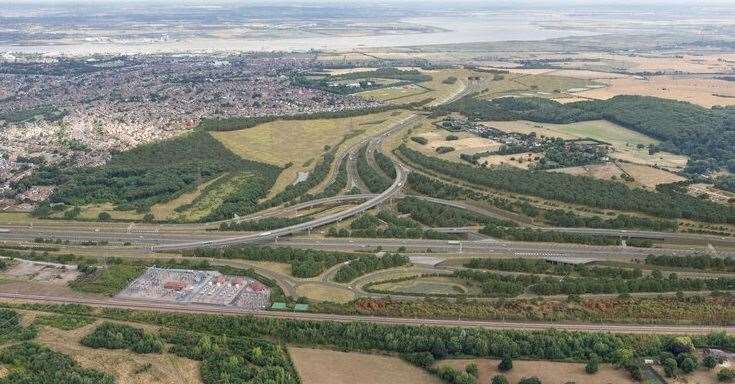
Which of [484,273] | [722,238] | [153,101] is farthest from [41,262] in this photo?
[153,101]

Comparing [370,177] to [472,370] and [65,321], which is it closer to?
[65,321]

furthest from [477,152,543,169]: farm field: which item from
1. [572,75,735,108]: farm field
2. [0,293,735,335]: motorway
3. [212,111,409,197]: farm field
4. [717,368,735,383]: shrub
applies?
[717,368,735,383]: shrub

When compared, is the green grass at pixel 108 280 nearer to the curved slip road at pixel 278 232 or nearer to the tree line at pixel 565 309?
the curved slip road at pixel 278 232

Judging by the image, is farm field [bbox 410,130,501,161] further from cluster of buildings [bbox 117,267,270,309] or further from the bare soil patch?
the bare soil patch

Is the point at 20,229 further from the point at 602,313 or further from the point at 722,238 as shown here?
the point at 722,238

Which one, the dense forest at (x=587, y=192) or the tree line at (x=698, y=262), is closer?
the tree line at (x=698, y=262)

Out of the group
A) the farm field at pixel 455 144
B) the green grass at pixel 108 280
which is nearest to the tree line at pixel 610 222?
the farm field at pixel 455 144
